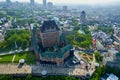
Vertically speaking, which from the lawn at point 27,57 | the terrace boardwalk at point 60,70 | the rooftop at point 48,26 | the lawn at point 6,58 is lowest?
the lawn at point 6,58

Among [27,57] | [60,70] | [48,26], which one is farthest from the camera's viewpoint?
[27,57]

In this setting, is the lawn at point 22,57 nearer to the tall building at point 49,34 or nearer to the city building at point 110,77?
the tall building at point 49,34

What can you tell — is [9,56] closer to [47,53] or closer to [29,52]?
[29,52]

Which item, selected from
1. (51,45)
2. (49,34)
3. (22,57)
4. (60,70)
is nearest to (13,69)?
(22,57)

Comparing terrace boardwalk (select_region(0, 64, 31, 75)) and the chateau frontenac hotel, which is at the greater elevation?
the chateau frontenac hotel

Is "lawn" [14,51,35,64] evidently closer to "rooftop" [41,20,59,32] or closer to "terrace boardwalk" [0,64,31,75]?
"terrace boardwalk" [0,64,31,75]

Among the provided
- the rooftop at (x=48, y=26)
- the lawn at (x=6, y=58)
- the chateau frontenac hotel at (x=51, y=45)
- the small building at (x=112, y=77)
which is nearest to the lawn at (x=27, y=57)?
the lawn at (x=6, y=58)

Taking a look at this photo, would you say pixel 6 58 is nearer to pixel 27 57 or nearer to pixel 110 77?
pixel 27 57

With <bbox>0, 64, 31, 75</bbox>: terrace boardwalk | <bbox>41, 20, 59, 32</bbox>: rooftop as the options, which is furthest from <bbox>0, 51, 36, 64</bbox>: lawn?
<bbox>41, 20, 59, 32</bbox>: rooftop

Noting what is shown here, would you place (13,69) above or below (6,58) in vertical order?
above
